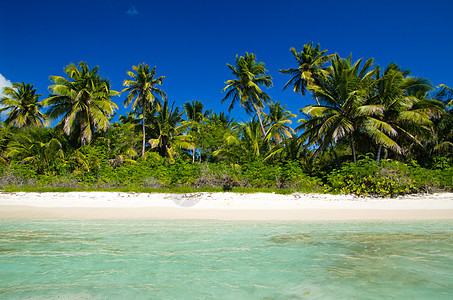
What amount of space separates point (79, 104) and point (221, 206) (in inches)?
541

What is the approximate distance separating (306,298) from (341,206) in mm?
7898

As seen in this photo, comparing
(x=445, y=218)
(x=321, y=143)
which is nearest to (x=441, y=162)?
(x=321, y=143)

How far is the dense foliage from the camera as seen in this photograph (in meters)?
12.4

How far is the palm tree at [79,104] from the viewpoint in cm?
1703

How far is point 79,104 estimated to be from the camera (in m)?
17.3

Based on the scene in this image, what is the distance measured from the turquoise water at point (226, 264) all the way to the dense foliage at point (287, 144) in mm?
7058

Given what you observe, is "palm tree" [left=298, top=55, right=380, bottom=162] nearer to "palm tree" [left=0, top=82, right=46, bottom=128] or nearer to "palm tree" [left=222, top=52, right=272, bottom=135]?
"palm tree" [left=222, top=52, right=272, bottom=135]

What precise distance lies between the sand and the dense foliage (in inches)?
53.5

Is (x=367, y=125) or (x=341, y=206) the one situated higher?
(x=367, y=125)

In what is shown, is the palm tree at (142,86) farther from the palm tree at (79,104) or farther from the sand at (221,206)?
the sand at (221,206)

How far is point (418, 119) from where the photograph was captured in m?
13.3

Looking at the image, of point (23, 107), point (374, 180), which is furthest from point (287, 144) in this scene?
point (23, 107)

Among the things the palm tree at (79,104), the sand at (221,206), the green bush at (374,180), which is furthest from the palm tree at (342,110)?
the palm tree at (79,104)

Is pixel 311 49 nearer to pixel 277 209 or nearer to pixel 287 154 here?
pixel 287 154
